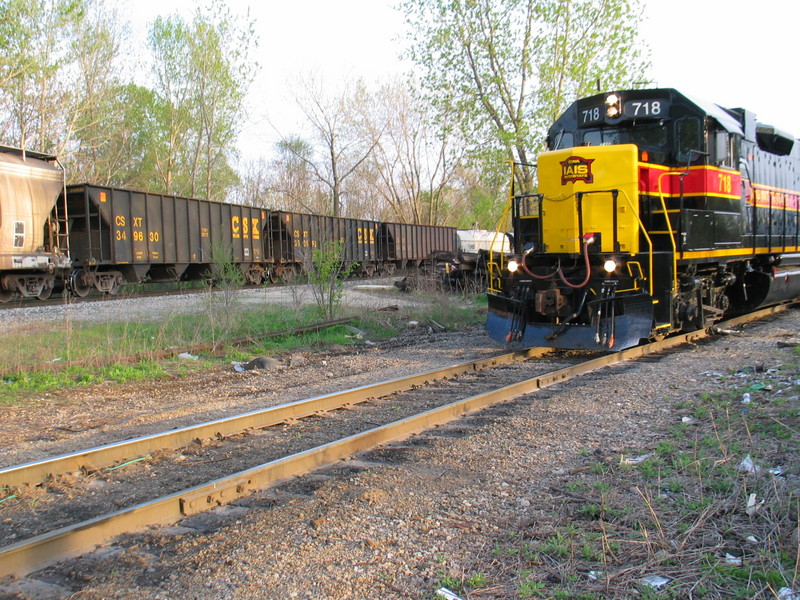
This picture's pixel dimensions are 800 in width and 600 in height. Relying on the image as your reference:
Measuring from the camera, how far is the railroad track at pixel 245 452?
3.27 meters

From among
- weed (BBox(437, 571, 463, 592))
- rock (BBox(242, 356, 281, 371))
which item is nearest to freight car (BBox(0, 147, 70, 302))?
rock (BBox(242, 356, 281, 371))

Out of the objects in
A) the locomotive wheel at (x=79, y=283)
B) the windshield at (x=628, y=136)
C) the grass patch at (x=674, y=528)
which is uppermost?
the windshield at (x=628, y=136)

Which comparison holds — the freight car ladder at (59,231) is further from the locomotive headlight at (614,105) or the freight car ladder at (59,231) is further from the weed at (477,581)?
the weed at (477,581)

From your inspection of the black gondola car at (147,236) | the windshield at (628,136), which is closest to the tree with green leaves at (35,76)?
the black gondola car at (147,236)

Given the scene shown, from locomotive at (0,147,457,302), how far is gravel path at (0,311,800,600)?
7.79 metres

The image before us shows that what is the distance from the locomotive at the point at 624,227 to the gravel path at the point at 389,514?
5.50 ft

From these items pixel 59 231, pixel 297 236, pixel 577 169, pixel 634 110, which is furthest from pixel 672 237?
pixel 297 236

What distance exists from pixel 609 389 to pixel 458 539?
4082 mm

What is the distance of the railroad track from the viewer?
129 inches

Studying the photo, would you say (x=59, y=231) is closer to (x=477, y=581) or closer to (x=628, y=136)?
(x=628, y=136)

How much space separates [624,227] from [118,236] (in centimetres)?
1493

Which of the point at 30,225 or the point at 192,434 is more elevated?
the point at 30,225

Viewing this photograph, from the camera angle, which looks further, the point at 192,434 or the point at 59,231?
the point at 59,231

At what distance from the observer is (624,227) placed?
8.52 m
